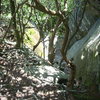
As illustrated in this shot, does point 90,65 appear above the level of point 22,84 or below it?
above

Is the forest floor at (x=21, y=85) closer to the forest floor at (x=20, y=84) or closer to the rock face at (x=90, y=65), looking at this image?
the forest floor at (x=20, y=84)

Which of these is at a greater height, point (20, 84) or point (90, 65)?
point (90, 65)

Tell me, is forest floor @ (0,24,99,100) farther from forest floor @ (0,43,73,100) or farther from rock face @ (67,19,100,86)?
rock face @ (67,19,100,86)

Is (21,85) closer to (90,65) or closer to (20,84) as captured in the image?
(20,84)

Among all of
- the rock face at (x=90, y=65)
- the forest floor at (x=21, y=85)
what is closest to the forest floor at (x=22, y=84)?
the forest floor at (x=21, y=85)

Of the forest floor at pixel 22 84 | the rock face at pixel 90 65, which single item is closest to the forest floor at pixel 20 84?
the forest floor at pixel 22 84

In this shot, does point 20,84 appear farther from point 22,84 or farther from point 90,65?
point 90,65

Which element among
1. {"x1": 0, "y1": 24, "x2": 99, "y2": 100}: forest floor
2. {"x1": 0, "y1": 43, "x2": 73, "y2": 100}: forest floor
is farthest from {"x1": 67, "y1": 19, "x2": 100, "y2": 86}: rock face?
{"x1": 0, "y1": 43, "x2": 73, "y2": 100}: forest floor

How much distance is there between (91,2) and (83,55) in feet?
8.78

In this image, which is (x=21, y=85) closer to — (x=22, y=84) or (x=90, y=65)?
(x=22, y=84)

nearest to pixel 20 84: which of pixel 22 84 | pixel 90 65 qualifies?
pixel 22 84

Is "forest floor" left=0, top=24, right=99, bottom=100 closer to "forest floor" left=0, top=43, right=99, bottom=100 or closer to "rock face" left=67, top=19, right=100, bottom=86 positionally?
"forest floor" left=0, top=43, right=99, bottom=100

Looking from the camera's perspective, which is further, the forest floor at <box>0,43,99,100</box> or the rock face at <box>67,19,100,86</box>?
the rock face at <box>67,19,100,86</box>

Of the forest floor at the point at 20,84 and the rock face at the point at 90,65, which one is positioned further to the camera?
the rock face at the point at 90,65
